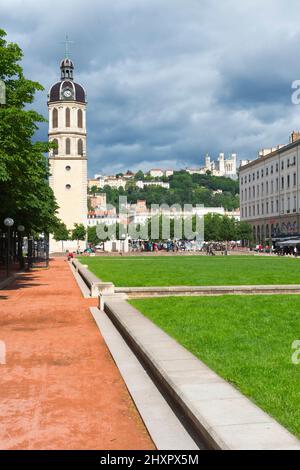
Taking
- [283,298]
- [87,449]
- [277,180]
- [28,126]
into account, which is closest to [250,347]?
[87,449]

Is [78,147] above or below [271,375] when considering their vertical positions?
above

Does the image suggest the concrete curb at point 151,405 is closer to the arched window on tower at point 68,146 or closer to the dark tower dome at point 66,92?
the arched window on tower at point 68,146

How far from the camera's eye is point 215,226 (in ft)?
393

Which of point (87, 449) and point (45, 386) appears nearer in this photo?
point (87, 449)

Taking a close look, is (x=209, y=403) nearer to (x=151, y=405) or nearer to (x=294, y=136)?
(x=151, y=405)

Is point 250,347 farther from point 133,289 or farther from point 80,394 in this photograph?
point 133,289

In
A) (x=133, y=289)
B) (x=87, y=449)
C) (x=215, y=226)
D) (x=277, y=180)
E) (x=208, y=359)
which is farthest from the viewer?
(x=215, y=226)

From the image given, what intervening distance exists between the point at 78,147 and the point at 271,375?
101 metres

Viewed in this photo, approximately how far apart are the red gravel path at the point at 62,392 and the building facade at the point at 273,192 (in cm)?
7768

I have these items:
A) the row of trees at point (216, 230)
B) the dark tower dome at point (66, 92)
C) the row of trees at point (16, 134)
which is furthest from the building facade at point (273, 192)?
the row of trees at point (16, 134)

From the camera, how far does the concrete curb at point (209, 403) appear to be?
481cm

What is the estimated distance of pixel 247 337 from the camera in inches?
409

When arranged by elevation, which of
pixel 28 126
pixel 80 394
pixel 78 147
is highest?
pixel 78 147

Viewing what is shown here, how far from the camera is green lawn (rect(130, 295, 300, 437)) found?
259 inches
